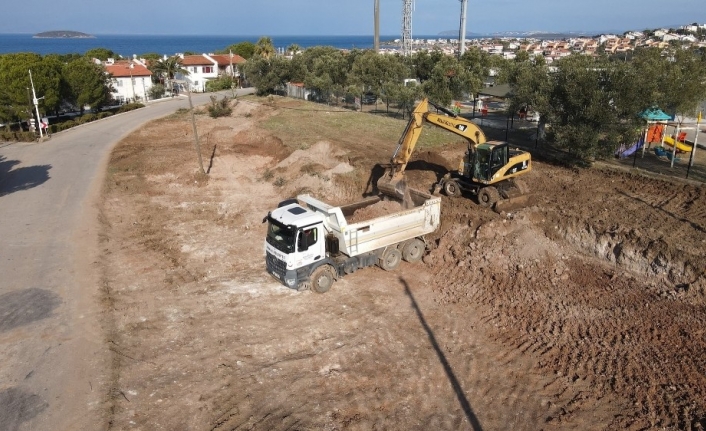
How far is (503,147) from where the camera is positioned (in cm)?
1984

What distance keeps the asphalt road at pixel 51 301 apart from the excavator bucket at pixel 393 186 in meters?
10.5

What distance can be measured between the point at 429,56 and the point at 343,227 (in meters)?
46.6

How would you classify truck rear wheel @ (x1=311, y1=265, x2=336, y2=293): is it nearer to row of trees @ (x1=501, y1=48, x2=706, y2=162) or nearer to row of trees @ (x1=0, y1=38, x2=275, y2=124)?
row of trees @ (x1=501, y1=48, x2=706, y2=162)

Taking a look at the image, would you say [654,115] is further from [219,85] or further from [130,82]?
[130,82]

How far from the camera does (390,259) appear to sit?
1675 cm

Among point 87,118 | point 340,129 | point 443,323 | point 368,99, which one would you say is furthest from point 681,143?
point 87,118

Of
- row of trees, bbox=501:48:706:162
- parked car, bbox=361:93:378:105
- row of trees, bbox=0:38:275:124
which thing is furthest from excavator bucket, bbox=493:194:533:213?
row of trees, bbox=0:38:275:124

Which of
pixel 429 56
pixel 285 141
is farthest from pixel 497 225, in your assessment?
pixel 429 56

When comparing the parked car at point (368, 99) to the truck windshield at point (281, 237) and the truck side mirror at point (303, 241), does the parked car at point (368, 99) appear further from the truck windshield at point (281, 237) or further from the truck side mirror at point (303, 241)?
the truck side mirror at point (303, 241)

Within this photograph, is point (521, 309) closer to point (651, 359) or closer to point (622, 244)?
point (651, 359)

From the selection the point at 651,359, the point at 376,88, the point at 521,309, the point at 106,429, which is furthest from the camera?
the point at 376,88

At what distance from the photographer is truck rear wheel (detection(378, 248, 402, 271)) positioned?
16.5 m

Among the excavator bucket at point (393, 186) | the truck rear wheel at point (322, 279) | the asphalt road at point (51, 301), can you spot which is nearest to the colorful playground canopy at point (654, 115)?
the excavator bucket at point (393, 186)

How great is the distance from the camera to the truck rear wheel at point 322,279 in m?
15.2
